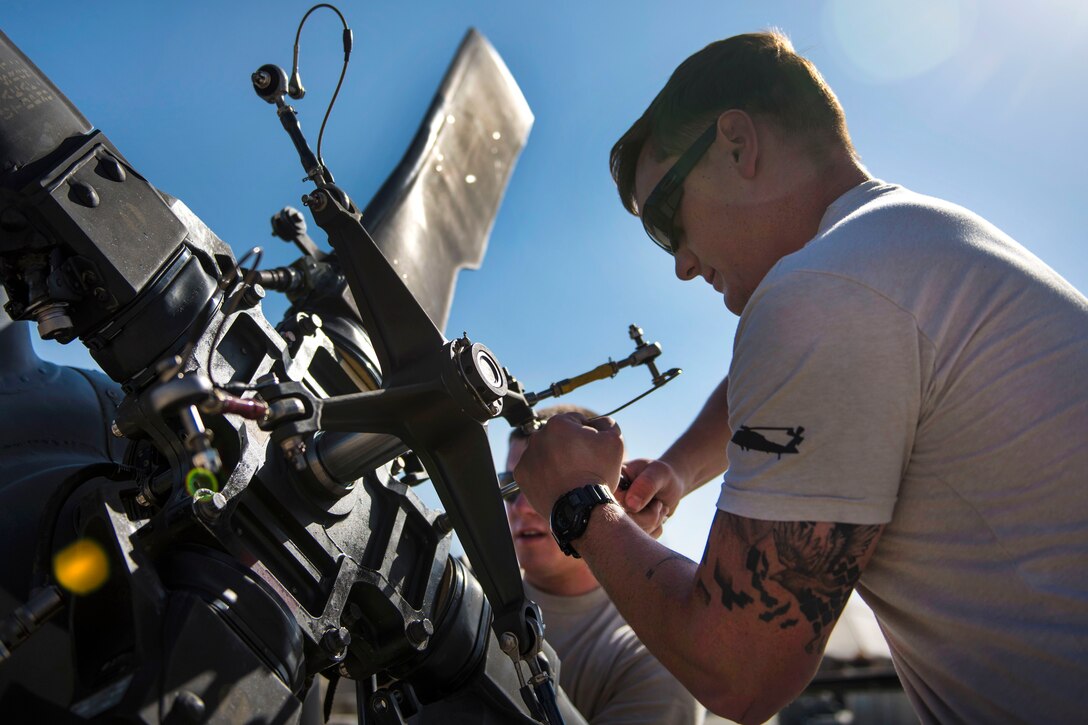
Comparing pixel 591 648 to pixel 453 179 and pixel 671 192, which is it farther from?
pixel 671 192

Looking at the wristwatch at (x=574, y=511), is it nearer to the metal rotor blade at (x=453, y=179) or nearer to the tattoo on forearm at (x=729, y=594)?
the tattoo on forearm at (x=729, y=594)

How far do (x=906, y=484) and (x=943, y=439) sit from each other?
12 cm

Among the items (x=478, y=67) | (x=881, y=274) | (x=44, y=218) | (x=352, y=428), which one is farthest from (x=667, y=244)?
(x=478, y=67)

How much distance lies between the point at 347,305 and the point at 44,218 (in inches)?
40.4

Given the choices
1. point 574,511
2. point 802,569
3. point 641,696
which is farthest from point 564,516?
point 641,696

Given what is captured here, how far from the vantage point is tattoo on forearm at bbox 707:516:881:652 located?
1604mm

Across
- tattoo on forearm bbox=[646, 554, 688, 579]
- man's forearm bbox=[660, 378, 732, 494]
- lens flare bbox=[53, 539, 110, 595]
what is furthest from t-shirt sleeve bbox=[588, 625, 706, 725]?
lens flare bbox=[53, 539, 110, 595]

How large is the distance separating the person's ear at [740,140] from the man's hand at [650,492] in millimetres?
1051

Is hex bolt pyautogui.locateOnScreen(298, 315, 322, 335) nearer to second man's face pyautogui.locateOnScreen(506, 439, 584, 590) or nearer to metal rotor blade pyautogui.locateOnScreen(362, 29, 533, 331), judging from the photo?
metal rotor blade pyautogui.locateOnScreen(362, 29, 533, 331)

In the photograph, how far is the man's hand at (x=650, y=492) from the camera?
9.05 ft

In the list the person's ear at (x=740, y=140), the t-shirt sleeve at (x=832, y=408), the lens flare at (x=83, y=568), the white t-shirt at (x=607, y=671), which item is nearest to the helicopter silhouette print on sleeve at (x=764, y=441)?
the t-shirt sleeve at (x=832, y=408)

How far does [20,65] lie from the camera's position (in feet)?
6.34

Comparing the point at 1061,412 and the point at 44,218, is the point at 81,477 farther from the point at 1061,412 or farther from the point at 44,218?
the point at 1061,412

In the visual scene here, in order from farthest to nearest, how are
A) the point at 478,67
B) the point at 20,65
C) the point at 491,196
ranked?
the point at 478,67
the point at 491,196
the point at 20,65
